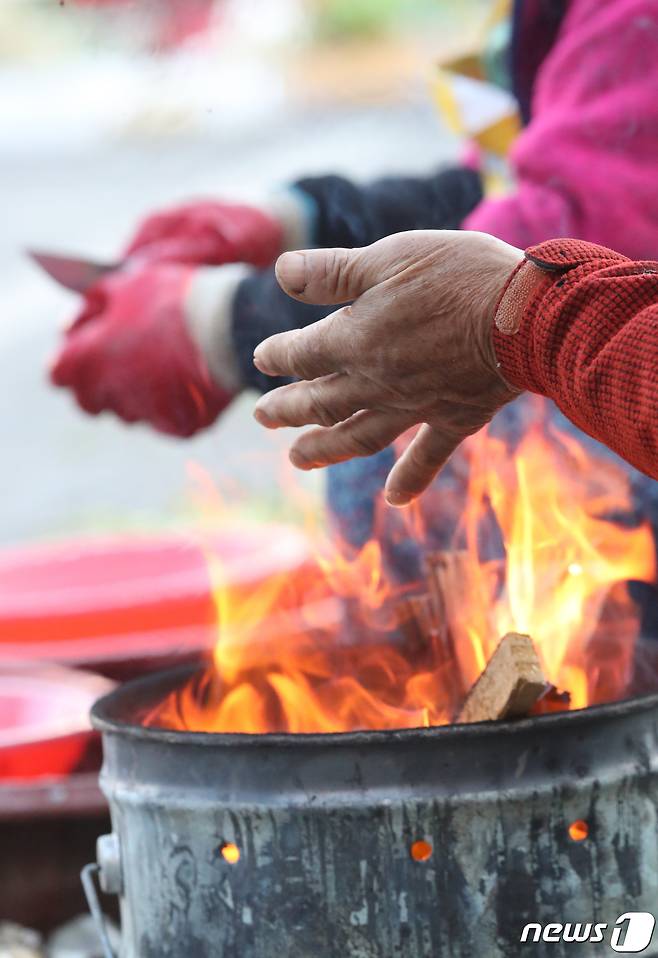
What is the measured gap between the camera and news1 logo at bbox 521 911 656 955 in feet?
5.41

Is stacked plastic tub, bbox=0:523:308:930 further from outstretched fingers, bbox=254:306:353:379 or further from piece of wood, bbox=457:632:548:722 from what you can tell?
outstretched fingers, bbox=254:306:353:379

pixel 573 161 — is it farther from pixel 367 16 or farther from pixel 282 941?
pixel 367 16

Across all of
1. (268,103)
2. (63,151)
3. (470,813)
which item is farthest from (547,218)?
(63,151)

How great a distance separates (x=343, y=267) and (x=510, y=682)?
58 centimetres

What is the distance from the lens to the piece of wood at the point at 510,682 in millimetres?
1608

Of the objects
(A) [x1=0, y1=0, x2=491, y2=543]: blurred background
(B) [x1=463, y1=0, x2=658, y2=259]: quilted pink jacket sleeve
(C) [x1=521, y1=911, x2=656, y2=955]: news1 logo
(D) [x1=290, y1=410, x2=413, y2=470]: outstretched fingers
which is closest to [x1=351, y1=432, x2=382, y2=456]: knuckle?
(D) [x1=290, y1=410, x2=413, y2=470]: outstretched fingers

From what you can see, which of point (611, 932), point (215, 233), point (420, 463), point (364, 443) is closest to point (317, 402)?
point (364, 443)

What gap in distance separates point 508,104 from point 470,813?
2078 millimetres

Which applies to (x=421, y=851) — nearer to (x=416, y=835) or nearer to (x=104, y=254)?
(x=416, y=835)

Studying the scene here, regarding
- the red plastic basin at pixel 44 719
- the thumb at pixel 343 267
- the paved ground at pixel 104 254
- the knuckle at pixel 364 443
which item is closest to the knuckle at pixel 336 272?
the thumb at pixel 343 267

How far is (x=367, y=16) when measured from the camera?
1006 cm

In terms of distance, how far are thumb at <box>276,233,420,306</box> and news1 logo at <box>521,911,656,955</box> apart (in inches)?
34.2

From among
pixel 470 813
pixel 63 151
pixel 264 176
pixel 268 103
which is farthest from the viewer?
pixel 63 151

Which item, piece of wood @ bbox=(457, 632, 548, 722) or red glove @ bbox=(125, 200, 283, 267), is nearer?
piece of wood @ bbox=(457, 632, 548, 722)
